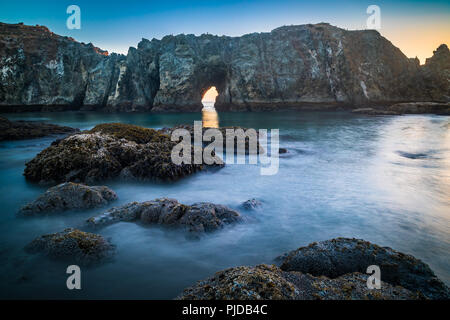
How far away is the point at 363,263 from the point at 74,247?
12.2 ft

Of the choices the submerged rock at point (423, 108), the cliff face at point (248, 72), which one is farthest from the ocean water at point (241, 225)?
the cliff face at point (248, 72)

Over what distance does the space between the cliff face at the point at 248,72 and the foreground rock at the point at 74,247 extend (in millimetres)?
50589

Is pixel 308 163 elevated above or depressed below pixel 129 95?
below

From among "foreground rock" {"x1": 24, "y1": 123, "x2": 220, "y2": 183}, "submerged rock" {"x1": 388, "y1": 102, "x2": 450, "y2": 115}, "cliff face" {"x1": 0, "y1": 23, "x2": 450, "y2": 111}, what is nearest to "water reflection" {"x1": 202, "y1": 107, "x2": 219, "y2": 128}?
"cliff face" {"x1": 0, "y1": 23, "x2": 450, "y2": 111}

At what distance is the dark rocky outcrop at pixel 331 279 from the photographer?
216cm

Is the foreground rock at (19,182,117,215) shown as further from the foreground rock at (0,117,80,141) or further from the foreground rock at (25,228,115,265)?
the foreground rock at (0,117,80,141)

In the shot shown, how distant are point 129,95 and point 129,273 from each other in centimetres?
5514

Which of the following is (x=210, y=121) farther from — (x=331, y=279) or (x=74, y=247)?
(x=331, y=279)

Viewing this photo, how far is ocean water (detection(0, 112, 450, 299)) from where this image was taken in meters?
3.03

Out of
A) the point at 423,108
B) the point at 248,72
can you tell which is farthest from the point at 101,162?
the point at 248,72

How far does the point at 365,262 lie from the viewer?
9.21 feet

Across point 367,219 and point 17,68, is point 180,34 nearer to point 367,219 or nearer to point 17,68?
point 17,68

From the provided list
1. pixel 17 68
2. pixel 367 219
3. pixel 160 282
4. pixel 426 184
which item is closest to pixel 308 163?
pixel 426 184
